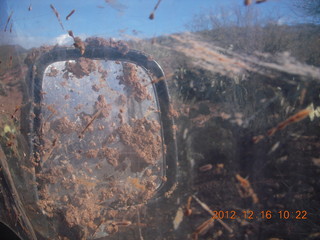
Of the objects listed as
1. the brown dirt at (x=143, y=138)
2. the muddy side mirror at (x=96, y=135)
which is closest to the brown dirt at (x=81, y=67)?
the muddy side mirror at (x=96, y=135)

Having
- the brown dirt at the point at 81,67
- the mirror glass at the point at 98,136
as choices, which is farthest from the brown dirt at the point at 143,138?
the brown dirt at the point at 81,67

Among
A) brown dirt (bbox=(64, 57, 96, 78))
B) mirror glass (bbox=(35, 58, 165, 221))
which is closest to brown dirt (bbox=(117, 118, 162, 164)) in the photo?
mirror glass (bbox=(35, 58, 165, 221))

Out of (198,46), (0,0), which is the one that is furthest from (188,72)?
(0,0)

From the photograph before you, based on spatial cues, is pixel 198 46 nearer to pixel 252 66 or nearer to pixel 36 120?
pixel 252 66

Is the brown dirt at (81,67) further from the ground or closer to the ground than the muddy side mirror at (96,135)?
further from the ground

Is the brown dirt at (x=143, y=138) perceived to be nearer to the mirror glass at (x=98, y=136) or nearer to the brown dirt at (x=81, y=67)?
the mirror glass at (x=98, y=136)
